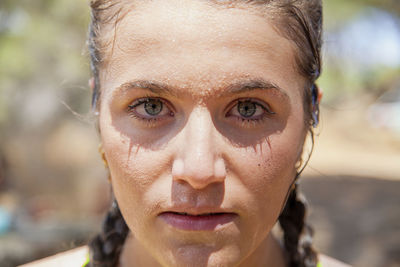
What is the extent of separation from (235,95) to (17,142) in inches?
285

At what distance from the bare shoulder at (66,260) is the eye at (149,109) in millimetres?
914

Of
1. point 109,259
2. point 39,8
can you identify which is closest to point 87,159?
point 39,8

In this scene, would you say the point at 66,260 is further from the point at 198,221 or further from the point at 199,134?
the point at 199,134

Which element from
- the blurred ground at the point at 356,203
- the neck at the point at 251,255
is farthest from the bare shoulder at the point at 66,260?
the blurred ground at the point at 356,203

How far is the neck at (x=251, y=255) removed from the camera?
1.68 m

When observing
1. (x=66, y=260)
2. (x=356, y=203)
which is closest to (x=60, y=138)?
(x=356, y=203)

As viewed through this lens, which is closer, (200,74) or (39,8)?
(200,74)

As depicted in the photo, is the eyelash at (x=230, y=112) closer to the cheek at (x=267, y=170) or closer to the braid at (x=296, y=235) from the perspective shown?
the cheek at (x=267, y=170)

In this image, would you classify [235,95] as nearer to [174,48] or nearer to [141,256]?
[174,48]

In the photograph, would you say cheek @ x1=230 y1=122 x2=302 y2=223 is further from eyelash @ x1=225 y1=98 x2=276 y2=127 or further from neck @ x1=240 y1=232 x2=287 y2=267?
neck @ x1=240 y1=232 x2=287 y2=267

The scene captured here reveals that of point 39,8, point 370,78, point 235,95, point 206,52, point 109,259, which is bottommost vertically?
point 370,78

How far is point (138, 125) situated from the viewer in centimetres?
139

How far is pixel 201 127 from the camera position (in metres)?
1.28

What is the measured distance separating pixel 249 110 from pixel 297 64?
243 millimetres
